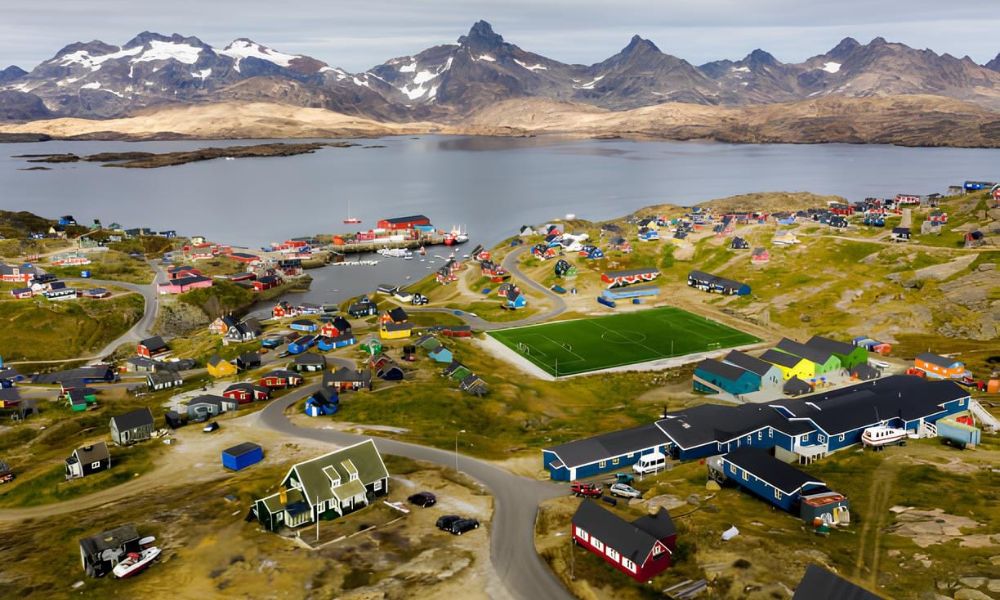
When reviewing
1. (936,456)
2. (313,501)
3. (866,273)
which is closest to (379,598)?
(313,501)

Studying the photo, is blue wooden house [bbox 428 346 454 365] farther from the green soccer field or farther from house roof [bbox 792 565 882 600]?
house roof [bbox 792 565 882 600]

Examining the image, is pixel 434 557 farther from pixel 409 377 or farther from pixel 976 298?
pixel 976 298

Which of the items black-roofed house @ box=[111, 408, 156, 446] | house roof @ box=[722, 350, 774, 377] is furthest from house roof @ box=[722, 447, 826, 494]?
black-roofed house @ box=[111, 408, 156, 446]

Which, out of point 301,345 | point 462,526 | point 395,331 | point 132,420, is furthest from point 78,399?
point 462,526

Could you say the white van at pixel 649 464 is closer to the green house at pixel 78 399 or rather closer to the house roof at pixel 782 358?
the house roof at pixel 782 358

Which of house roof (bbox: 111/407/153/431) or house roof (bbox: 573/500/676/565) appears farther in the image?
house roof (bbox: 111/407/153/431)

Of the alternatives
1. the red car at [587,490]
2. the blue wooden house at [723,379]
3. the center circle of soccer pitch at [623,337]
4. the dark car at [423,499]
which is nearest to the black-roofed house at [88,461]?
the dark car at [423,499]
